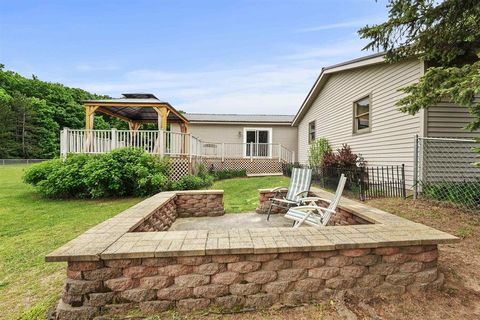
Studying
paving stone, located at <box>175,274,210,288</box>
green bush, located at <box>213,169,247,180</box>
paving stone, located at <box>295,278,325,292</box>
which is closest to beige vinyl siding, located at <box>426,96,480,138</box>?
paving stone, located at <box>295,278,325,292</box>

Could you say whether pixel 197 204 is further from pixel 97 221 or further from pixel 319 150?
pixel 319 150

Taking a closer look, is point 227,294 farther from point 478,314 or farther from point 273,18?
point 273,18

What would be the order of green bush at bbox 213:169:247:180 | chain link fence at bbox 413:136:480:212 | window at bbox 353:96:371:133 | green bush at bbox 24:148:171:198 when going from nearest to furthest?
chain link fence at bbox 413:136:480:212 < green bush at bbox 24:148:171:198 < window at bbox 353:96:371:133 < green bush at bbox 213:169:247:180

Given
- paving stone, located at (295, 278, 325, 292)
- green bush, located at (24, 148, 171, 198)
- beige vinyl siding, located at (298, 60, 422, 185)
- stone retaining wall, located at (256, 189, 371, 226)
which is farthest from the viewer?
green bush, located at (24, 148, 171, 198)

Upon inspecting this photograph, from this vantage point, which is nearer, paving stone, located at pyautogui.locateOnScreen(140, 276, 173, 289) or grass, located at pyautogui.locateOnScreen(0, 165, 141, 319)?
paving stone, located at pyautogui.locateOnScreen(140, 276, 173, 289)

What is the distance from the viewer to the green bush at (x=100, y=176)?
7500 millimetres

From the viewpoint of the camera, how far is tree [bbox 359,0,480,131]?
433 cm

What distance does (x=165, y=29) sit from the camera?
13.9 metres

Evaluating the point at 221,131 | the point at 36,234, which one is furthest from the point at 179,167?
the point at 221,131

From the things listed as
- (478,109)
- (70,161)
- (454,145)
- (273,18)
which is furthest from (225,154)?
(478,109)

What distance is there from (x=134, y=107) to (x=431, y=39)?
31.9 ft

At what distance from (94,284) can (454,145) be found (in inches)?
295

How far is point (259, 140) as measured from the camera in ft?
55.1

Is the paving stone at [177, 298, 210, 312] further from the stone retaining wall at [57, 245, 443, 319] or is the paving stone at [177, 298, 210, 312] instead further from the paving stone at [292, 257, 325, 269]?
the paving stone at [292, 257, 325, 269]
